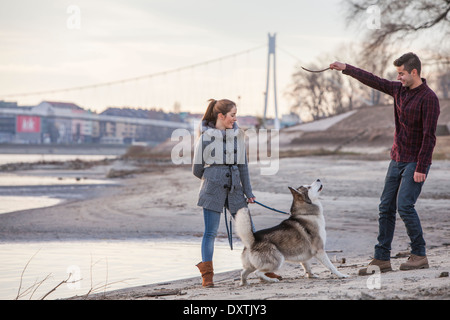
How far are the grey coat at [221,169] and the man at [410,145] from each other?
0.96 m

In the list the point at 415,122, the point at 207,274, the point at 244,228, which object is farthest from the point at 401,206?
the point at 207,274

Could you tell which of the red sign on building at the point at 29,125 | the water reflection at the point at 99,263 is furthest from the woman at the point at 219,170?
the red sign on building at the point at 29,125

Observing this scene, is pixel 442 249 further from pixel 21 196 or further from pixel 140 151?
pixel 140 151

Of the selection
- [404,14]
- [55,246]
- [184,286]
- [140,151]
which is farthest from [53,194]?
[140,151]

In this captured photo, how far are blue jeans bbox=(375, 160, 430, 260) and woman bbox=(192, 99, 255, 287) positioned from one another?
103 cm

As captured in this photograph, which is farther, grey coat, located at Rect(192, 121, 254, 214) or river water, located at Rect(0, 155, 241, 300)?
river water, located at Rect(0, 155, 241, 300)

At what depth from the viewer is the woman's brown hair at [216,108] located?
14.5 feet

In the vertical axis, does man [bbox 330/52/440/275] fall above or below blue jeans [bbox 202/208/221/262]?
above

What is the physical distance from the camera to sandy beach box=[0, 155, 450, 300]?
12.5 ft

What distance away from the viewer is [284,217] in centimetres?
878

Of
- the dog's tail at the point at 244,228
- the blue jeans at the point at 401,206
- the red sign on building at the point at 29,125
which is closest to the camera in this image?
the dog's tail at the point at 244,228

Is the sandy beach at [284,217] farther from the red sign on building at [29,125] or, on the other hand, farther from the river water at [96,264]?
the red sign on building at [29,125]

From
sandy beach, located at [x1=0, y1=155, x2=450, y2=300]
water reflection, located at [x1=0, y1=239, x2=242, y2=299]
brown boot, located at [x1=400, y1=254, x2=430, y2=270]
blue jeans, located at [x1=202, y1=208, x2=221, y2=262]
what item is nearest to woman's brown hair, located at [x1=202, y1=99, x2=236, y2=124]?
blue jeans, located at [x1=202, y1=208, x2=221, y2=262]

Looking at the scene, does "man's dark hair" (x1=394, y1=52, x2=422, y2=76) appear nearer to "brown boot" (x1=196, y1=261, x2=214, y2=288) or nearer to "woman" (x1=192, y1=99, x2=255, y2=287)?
"woman" (x1=192, y1=99, x2=255, y2=287)
